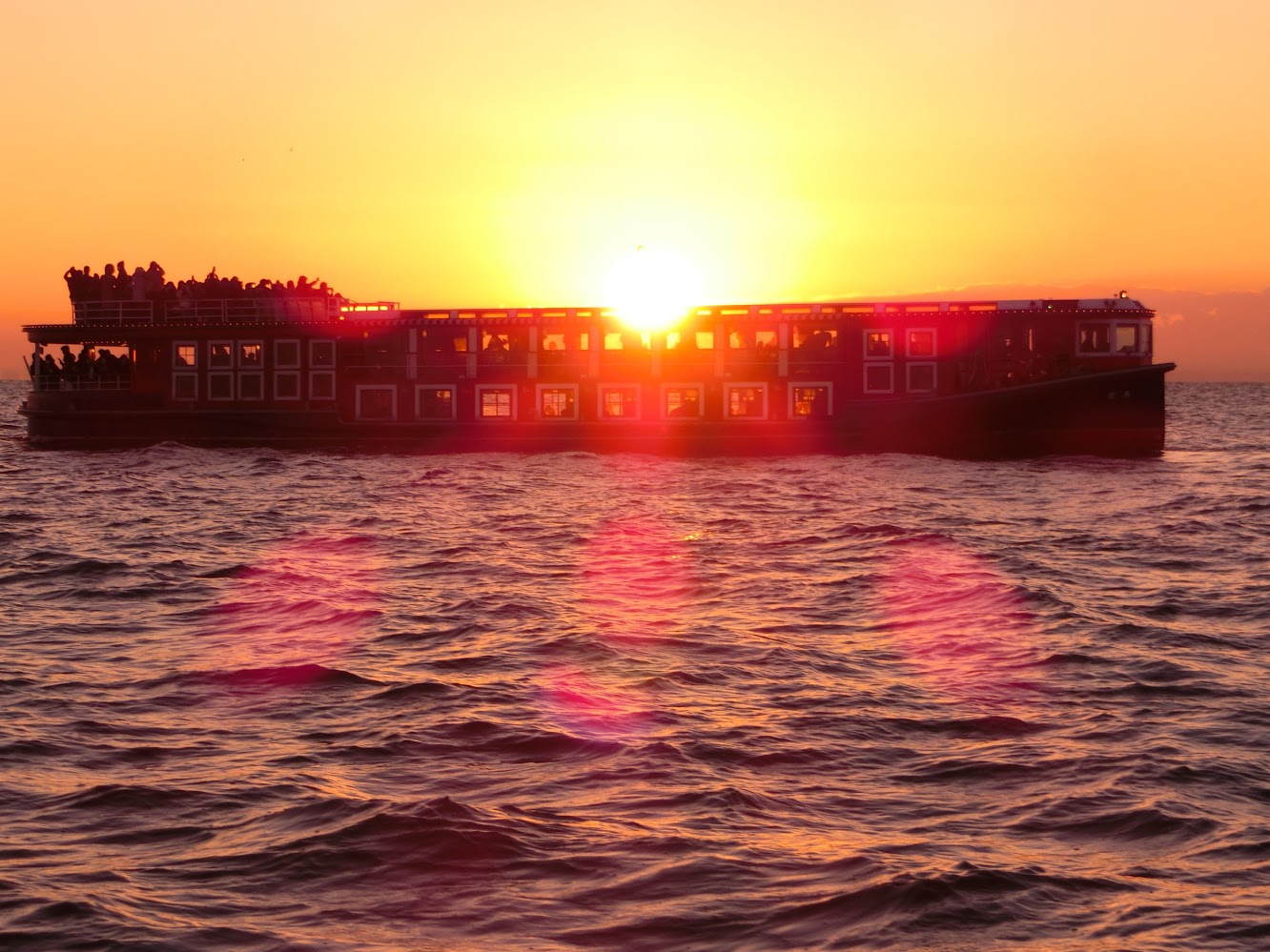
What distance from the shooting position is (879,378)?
5869 centimetres

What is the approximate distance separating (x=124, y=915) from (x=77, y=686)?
257 inches

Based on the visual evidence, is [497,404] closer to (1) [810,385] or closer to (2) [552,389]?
(2) [552,389]

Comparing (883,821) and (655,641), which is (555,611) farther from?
(883,821)

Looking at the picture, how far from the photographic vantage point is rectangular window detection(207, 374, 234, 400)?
2596 inches

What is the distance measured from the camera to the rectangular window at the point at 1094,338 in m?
55.8

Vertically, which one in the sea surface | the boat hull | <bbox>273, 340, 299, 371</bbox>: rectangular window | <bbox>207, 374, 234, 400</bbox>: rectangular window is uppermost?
<bbox>273, 340, 299, 371</bbox>: rectangular window

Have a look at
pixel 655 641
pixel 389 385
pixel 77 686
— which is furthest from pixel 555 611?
pixel 389 385

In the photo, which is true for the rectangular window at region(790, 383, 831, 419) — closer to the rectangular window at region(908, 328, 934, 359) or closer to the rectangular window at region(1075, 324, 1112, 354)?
the rectangular window at region(908, 328, 934, 359)

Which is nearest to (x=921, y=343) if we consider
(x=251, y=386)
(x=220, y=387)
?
(x=251, y=386)

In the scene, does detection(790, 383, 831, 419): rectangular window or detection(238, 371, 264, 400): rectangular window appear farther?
detection(238, 371, 264, 400): rectangular window

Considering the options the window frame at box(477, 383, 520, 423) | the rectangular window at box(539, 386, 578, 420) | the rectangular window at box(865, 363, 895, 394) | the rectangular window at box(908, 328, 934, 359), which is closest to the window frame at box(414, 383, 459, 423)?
the window frame at box(477, 383, 520, 423)

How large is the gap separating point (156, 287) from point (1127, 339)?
46589 mm

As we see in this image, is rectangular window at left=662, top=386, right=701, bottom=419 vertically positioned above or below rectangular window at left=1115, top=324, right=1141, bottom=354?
below

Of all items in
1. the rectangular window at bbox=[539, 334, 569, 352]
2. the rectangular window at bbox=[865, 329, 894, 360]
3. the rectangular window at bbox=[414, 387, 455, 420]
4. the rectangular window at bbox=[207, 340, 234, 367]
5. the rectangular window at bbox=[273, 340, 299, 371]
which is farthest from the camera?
the rectangular window at bbox=[207, 340, 234, 367]
